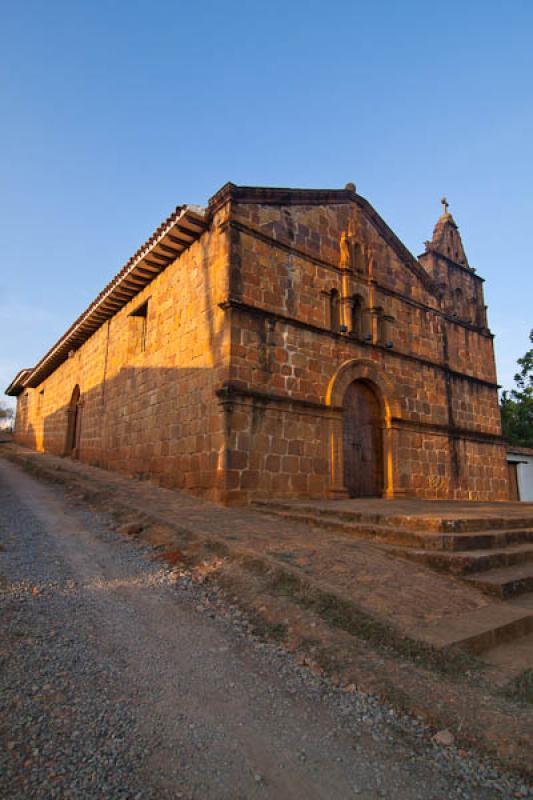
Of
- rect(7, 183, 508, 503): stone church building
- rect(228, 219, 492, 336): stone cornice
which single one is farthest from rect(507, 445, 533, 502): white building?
rect(228, 219, 492, 336): stone cornice

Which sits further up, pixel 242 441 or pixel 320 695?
pixel 242 441

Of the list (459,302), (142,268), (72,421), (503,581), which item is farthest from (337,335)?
(72,421)

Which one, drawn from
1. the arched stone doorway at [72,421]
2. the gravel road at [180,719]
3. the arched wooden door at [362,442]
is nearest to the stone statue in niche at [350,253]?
the arched wooden door at [362,442]

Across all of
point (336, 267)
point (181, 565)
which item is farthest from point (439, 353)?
point (181, 565)

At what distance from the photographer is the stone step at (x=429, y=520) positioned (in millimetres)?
5266

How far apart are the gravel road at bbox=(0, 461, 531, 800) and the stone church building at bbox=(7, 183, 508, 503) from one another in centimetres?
455

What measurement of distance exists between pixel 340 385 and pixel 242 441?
9.45 feet

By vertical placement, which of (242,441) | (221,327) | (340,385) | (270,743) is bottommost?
(270,743)

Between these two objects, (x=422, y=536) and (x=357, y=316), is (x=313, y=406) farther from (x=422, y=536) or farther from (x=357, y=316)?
(x=422, y=536)

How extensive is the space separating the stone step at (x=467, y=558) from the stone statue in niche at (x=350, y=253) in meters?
7.45

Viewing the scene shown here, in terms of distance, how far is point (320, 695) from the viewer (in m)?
2.70

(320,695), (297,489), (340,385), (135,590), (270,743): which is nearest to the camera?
(270,743)

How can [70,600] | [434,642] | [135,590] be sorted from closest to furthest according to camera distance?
[434,642] < [70,600] < [135,590]

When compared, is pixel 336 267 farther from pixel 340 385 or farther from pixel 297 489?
pixel 297 489
